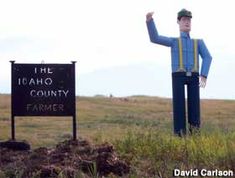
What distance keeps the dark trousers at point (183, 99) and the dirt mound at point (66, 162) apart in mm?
2601

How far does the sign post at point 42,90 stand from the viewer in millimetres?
10094

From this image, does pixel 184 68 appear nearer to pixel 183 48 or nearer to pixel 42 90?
pixel 183 48

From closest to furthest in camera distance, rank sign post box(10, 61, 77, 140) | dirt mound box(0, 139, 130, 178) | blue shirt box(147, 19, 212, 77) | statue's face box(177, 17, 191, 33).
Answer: dirt mound box(0, 139, 130, 178)
sign post box(10, 61, 77, 140)
blue shirt box(147, 19, 212, 77)
statue's face box(177, 17, 191, 33)

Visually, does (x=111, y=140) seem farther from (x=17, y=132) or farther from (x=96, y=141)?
(x=17, y=132)

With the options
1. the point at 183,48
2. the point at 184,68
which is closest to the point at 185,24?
the point at 183,48

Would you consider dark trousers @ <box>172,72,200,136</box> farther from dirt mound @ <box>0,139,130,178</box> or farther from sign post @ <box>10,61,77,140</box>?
dirt mound @ <box>0,139,130,178</box>

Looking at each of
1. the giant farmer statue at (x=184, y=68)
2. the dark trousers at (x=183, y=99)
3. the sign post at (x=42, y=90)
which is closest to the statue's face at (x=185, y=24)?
the giant farmer statue at (x=184, y=68)

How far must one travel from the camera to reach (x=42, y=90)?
1012 cm

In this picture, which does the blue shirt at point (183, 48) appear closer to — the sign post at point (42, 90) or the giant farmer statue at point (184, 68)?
the giant farmer statue at point (184, 68)

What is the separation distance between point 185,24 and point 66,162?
4187mm

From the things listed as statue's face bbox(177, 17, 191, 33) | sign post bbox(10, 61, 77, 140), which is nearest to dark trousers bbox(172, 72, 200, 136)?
statue's face bbox(177, 17, 191, 33)

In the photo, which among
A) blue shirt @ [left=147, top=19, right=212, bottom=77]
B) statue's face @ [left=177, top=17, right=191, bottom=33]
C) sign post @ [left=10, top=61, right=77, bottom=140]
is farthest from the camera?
statue's face @ [left=177, top=17, right=191, bottom=33]

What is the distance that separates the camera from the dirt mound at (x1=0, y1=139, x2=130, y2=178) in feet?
23.5

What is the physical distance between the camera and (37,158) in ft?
26.2
